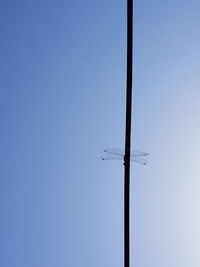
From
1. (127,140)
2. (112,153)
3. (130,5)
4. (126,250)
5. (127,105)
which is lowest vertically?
(126,250)

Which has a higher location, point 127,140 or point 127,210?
point 127,140

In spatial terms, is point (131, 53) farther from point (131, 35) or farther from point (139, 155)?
point (139, 155)

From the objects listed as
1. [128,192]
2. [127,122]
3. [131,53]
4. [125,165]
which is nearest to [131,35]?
[131,53]

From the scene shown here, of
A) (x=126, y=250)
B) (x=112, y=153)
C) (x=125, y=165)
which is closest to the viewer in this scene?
(x=126, y=250)

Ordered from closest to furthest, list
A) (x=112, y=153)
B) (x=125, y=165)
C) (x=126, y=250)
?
1. (x=126, y=250)
2. (x=125, y=165)
3. (x=112, y=153)

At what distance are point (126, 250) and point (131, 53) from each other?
2.06 meters

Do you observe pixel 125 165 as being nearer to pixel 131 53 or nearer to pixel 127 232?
pixel 127 232

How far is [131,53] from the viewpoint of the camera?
158 inches

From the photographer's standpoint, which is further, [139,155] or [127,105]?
[139,155]

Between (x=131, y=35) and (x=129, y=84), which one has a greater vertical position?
(x=131, y=35)

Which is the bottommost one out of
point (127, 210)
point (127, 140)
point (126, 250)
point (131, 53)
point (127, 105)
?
point (126, 250)

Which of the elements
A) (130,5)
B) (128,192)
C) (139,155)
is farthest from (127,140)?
(139,155)

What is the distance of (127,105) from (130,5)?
1158mm

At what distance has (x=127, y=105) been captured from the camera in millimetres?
3912
